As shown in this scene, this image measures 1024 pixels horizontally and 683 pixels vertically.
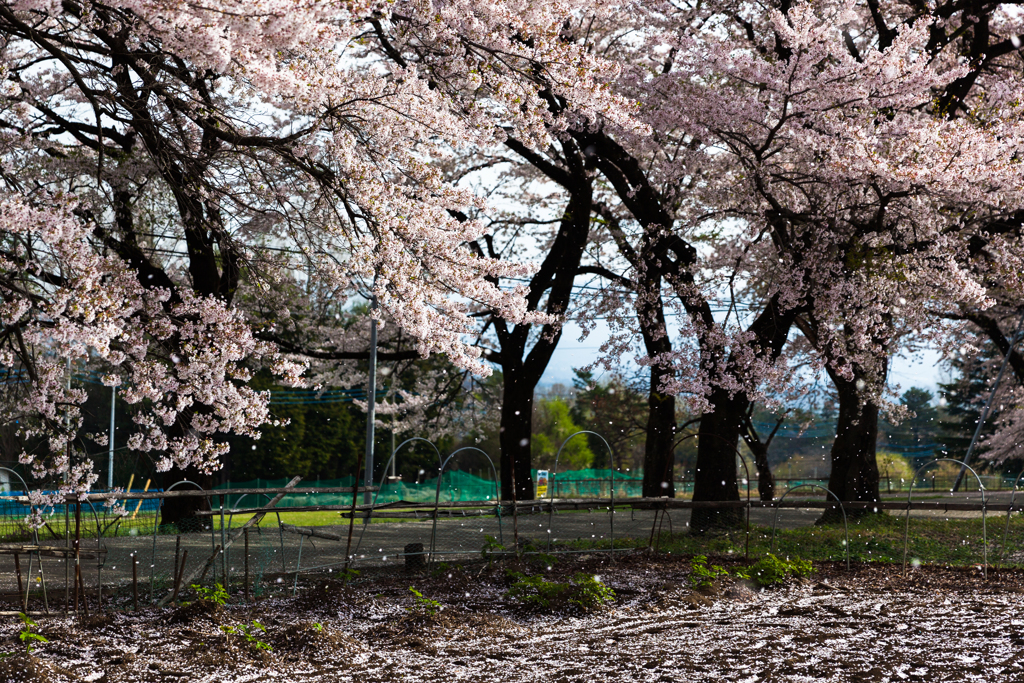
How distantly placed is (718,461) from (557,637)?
841 centimetres

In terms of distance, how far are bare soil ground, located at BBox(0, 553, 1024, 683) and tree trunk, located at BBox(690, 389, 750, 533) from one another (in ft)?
16.6

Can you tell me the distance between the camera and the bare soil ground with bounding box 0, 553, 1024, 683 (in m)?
5.54

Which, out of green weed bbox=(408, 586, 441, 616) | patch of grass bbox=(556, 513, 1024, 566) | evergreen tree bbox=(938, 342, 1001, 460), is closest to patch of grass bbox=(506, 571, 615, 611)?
green weed bbox=(408, 586, 441, 616)

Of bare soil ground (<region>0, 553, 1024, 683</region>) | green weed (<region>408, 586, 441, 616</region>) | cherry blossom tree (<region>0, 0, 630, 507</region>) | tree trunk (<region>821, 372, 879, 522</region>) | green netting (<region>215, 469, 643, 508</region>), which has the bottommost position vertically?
green netting (<region>215, 469, 643, 508</region>)

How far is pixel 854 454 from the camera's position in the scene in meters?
16.6

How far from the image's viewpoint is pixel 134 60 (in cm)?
700

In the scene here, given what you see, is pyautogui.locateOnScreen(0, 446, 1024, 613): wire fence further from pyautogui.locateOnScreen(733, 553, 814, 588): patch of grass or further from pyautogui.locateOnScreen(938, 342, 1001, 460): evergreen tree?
pyautogui.locateOnScreen(938, 342, 1001, 460): evergreen tree

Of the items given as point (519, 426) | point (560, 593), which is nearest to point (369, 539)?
point (519, 426)

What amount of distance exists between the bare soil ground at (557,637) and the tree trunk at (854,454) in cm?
750

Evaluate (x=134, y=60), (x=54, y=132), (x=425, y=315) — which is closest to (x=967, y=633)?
(x=425, y=315)

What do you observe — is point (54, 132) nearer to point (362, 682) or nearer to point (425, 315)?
point (425, 315)

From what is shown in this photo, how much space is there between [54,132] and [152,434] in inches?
252

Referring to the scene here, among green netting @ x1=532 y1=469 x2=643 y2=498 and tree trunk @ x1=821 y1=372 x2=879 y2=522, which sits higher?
tree trunk @ x1=821 y1=372 x2=879 y2=522

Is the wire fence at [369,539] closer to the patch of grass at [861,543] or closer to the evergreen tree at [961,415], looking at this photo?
the patch of grass at [861,543]
